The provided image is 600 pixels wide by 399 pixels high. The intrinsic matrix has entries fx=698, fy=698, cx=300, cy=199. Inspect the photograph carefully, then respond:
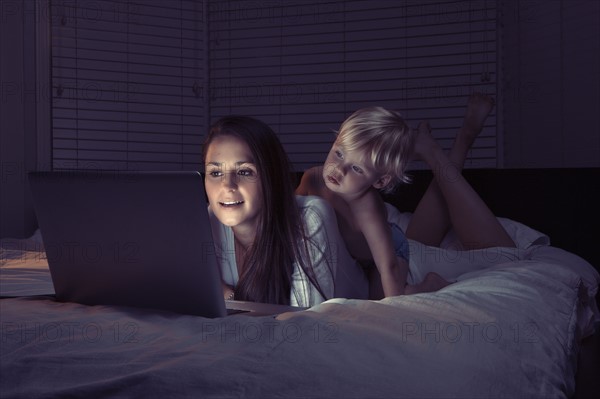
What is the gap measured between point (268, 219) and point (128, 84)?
2816 mm

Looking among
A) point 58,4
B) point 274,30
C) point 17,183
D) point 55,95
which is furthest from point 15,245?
point 274,30

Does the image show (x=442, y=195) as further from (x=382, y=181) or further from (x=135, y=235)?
(x=135, y=235)

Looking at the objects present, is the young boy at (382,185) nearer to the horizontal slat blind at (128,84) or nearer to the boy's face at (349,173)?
the boy's face at (349,173)

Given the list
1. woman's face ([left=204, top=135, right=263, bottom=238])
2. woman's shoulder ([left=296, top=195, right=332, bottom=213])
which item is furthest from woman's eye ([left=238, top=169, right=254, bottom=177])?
woman's shoulder ([left=296, top=195, right=332, bottom=213])

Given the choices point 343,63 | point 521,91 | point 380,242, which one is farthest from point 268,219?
point 343,63

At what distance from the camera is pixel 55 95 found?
426cm

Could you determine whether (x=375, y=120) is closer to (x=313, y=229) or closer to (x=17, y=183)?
(x=313, y=229)

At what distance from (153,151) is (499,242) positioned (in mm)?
2420

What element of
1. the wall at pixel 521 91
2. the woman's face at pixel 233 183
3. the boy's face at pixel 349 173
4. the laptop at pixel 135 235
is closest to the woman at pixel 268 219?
the woman's face at pixel 233 183

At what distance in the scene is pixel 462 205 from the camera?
9.13 feet

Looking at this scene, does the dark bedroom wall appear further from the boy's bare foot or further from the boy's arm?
the boy's arm

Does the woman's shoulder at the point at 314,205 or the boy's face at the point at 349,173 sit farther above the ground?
the boy's face at the point at 349,173

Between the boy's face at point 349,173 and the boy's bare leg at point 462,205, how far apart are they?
568mm

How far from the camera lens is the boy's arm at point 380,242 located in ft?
6.53
